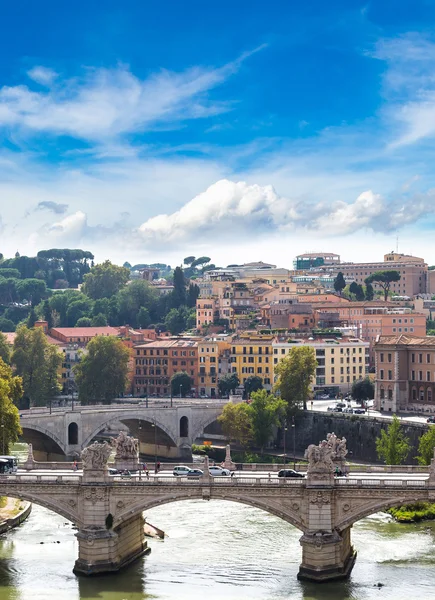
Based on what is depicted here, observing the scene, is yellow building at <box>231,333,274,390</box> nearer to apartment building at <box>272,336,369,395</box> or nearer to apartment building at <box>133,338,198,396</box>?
apartment building at <box>272,336,369,395</box>

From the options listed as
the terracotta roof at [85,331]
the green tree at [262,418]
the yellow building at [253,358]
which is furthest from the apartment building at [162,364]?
the green tree at [262,418]

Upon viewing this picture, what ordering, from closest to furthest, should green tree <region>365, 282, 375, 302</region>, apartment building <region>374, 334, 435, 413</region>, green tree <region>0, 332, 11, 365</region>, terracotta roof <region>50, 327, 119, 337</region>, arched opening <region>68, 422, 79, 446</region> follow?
arched opening <region>68, 422, 79, 446</region> → apartment building <region>374, 334, 435, 413</region> → green tree <region>0, 332, 11, 365</region> → terracotta roof <region>50, 327, 119, 337</region> → green tree <region>365, 282, 375, 302</region>

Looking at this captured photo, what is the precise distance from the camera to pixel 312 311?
13550 centimetres

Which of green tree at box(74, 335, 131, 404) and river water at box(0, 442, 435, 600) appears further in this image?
green tree at box(74, 335, 131, 404)

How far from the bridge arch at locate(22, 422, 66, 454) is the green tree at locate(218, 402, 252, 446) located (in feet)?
38.8

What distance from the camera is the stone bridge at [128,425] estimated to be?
87.4m

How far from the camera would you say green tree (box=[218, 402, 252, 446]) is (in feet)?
303

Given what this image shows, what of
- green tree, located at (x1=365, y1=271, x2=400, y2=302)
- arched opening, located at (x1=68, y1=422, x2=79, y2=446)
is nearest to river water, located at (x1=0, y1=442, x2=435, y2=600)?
arched opening, located at (x1=68, y1=422, x2=79, y2=446)

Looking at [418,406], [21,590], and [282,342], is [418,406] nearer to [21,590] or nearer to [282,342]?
[282,342]

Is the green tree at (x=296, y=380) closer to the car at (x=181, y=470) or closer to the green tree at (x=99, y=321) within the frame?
the car at (x=181, y=470)

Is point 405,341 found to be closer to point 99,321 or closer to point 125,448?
point 125,448

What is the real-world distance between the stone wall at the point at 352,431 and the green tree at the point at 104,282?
9836 centimetres

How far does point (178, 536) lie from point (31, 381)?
57075 millimetres

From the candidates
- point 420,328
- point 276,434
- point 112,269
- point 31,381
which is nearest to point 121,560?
point 276,434
